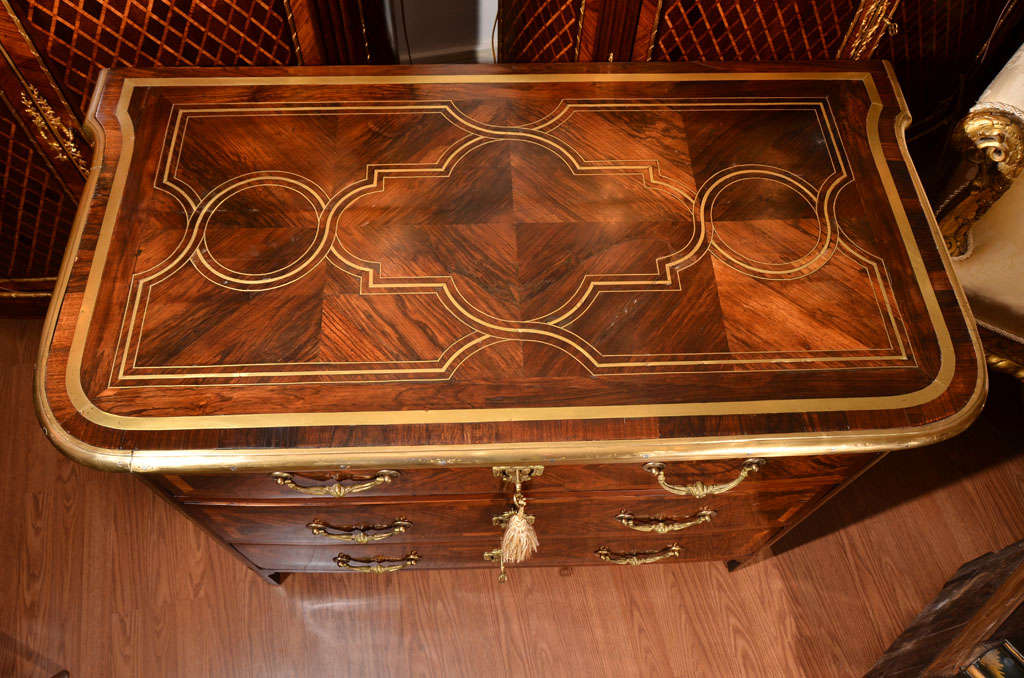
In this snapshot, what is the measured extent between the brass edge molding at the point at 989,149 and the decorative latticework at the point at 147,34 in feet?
4.04

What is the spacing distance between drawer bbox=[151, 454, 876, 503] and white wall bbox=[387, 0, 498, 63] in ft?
3.75

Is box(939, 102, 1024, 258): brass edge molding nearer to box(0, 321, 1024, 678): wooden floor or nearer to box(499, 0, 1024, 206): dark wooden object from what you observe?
box(499, 0, 1024, 206): dark wooden object

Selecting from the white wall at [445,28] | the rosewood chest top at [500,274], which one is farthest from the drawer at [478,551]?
the white wall at [445,28]

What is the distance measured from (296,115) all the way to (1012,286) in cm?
139

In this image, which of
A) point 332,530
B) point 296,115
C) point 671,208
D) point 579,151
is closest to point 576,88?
point 579,151

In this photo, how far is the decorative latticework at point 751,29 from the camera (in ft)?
3.99

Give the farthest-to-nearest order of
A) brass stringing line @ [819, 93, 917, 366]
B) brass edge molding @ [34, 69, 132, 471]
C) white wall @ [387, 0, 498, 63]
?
white wall @ [387, 0, 498, 63] < brass stringing line @ [819, 93, 917, 366] < brass edge molding @ [34, 69, 132, 471]

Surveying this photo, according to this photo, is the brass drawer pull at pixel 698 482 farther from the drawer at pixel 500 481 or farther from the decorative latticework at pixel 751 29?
the decorative latticework at pixel 751 29

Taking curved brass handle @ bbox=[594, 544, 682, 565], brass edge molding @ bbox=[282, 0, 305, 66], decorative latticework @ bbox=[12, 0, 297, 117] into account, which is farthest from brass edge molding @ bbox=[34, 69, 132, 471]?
curved brass handle @ bbox=[594, 544, 682, 565]

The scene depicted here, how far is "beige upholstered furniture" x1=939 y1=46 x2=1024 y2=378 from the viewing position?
1.19 m

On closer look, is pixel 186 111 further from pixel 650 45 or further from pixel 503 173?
pixel 650 45

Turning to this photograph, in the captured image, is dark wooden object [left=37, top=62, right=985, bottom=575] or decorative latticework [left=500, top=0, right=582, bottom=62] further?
decorative latticework [left=500, top=0, right=582, bottom=62]

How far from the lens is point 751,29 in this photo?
1.25 m

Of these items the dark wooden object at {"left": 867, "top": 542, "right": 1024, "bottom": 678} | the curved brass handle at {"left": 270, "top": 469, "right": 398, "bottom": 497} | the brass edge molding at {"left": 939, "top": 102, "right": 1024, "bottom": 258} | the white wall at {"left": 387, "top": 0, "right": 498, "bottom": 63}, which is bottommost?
the dark wooden object at {"left": 867, "top": 542, "right": 1024, "bottom": 678}
